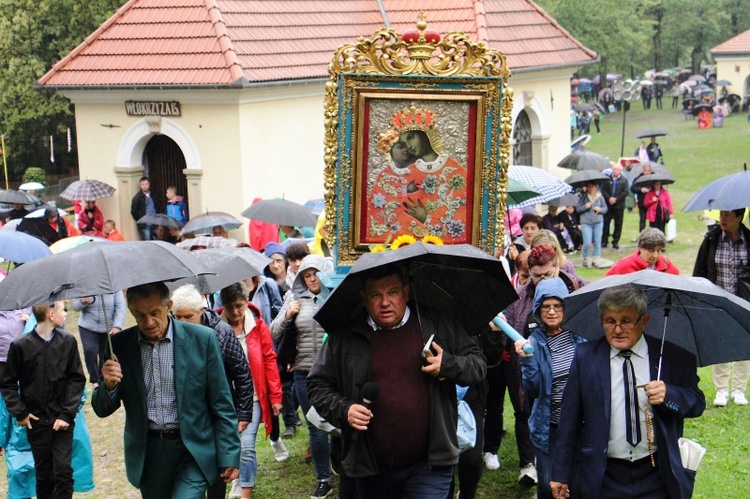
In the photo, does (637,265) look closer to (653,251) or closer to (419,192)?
(653,251)

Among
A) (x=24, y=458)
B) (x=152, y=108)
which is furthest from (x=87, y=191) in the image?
(x=24, y=458)

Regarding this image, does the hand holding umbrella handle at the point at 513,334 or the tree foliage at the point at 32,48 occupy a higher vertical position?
the tree foliage at the point at 32,48

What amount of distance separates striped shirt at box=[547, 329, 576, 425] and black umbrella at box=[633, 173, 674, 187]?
43.6ft

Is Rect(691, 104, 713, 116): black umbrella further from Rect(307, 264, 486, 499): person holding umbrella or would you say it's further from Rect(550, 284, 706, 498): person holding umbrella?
Rect(307, 264, 486, 499): person holding umbrella

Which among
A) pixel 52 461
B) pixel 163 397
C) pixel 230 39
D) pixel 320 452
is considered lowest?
pixel 320 452

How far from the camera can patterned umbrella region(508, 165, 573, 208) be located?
12.0 meters

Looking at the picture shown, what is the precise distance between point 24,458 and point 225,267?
2231mm

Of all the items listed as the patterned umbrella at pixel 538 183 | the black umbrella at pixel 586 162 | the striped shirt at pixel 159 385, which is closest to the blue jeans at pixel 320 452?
the striped shirt at pixel 159 385

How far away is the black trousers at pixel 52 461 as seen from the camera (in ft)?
25.1

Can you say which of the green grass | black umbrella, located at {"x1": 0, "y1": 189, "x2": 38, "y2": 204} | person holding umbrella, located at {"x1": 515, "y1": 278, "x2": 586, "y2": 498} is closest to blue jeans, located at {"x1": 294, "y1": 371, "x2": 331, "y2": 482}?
the green grass

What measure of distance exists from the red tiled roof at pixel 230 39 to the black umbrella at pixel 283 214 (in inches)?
164

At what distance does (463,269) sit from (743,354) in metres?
1.56

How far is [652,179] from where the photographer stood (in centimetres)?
1950

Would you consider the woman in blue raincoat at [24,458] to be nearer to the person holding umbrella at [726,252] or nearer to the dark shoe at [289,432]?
the dark shoe at [289,432]
